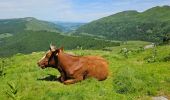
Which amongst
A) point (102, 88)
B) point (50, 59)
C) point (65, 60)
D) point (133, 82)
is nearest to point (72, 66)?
point (65, 60)

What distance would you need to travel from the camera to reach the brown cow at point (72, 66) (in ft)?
54.6

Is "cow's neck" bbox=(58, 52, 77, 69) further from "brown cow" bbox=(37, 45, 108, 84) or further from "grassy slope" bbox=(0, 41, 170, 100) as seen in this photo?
"grassy slope" bbox=(0, 41, 170, 100)

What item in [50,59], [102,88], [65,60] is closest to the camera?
[102,88]

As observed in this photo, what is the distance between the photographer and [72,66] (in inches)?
663

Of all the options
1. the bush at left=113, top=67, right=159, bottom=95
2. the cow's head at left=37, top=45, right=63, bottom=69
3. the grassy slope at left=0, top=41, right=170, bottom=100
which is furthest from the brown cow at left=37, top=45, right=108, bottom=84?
the bush at left=113, top=67, right=159, bottom=95

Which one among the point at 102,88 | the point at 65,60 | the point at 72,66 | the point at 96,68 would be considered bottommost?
the point at 102,88

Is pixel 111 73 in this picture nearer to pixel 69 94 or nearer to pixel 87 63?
pixel 87 63

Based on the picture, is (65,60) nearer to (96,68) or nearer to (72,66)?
(72,66)

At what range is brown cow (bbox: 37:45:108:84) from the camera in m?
16.7

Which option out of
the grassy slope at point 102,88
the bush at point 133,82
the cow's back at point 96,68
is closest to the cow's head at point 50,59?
the grassy slope at point 102,88

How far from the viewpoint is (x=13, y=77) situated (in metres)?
19.1

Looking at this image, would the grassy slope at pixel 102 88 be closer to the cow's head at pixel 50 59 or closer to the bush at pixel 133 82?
the bush at pixel 133 82

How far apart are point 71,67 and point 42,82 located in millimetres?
1755

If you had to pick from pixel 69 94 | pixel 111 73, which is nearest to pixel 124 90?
pixel 69 94
